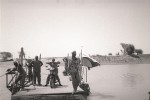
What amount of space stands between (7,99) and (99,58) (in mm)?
43239

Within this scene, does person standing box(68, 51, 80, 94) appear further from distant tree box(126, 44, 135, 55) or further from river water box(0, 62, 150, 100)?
distant tree box(126, 44, 135, 55)

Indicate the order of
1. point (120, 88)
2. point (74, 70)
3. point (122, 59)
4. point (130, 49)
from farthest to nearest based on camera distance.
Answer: point (130, 49)
point (122, 59)
point (120, 88)
point (74, 70)

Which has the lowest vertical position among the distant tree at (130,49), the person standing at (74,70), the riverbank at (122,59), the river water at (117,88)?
the river water at (117,88)

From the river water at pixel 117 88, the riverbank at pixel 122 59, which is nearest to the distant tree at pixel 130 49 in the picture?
the riverbank at pixel 122 59

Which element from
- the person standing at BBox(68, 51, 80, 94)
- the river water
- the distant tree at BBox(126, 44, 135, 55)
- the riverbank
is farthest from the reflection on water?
the distant tree at BBox(126, 44, 135, 55)

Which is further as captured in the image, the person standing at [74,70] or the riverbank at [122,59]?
the riverbank at [122,59]

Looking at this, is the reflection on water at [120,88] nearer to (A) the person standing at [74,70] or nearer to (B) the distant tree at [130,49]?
(A) the person standing at [74,70]

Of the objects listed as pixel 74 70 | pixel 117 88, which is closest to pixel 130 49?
pixel 117 88

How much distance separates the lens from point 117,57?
5462cm

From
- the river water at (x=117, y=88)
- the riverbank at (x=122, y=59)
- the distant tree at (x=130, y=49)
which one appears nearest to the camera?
the river water at (x=117, y=88)

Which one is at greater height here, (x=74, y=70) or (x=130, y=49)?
(x=130, y=49)

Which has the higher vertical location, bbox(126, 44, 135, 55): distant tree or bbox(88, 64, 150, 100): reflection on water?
bbox(126, 44, 135, 55): distant tree

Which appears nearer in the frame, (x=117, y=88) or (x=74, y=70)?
(x=74, y=70)

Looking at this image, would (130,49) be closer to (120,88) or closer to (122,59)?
(122,59)
